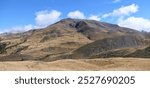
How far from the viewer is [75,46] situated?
92125 mm

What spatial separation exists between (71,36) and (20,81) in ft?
343

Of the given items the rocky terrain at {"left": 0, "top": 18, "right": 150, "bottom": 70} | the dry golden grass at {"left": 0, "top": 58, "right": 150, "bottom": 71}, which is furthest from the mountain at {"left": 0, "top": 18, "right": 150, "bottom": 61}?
Result: the dry golden grass at {"left": 0, "top": 58, "right": 150, "bottom": 71}

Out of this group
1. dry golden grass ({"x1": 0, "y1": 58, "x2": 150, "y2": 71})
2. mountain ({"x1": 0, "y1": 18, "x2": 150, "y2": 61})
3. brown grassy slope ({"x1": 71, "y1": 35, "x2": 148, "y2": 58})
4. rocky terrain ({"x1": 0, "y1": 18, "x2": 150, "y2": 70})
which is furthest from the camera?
mountain ({"x1": 0, "y1": 18, "x2": 150, "y2": 61})

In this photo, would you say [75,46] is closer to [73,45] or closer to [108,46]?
[73,45]

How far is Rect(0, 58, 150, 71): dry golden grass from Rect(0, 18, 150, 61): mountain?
18.2m

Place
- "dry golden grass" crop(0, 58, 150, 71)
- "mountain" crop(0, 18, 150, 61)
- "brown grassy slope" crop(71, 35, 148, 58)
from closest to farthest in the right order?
"dry golden grass" crop(0, 58, 150, 71), "brown grassy slope" crop(71, 35, 148, 58), "mountain" crop(0, 18, 150, 61)

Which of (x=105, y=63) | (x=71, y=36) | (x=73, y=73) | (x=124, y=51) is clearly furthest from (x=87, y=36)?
(x=73, y=73)

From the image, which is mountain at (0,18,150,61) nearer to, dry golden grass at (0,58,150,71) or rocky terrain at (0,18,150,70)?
rocky terrain at (0,18,150,70)

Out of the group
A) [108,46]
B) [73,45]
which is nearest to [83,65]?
[108,46]

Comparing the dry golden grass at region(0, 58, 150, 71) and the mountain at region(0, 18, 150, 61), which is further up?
the mountain at region(0, 18, 150, 61)

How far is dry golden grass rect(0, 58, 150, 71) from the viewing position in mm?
29234

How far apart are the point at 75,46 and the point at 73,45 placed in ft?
6.22

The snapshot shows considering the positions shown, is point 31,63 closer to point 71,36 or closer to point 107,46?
point 107,46

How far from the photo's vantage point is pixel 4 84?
12.6m
